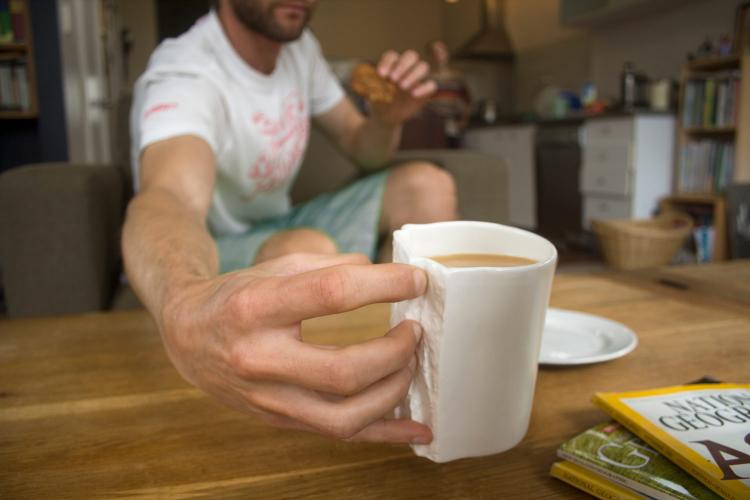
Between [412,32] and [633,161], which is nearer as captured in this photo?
[633,161]

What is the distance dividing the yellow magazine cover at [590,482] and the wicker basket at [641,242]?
2.02 m

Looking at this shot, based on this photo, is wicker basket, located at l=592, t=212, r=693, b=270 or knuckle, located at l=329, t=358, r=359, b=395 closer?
knuckle, located at l=329, t=358, r=359, b=395

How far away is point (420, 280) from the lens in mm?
206

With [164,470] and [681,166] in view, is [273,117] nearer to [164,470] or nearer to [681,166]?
[164,470]

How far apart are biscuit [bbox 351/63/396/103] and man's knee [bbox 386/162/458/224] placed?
265 millimetres

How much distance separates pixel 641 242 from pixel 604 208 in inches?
24.1

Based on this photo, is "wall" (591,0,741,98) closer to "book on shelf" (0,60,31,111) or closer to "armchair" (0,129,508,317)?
"armchair" (0,129,508,317)

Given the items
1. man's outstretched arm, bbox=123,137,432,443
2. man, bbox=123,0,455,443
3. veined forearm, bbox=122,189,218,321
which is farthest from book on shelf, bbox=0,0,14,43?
man's outstretched arm, bbox=123,137,432,443

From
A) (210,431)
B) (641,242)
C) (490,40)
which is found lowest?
(641,242)

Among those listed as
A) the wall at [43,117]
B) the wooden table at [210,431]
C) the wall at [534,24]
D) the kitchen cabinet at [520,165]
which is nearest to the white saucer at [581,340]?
the wooden table at [210,431]

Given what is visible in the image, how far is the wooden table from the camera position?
0.24 metres

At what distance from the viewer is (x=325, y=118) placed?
1154 mm

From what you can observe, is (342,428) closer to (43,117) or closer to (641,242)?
(641,242)

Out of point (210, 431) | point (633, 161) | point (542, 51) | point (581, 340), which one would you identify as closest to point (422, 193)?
point (581, 340)
